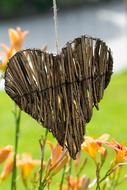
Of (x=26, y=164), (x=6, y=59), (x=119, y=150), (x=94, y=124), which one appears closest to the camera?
(x=119, y=150)

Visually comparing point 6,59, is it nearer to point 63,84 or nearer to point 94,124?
point 63,84

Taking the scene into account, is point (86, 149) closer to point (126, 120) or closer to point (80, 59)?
point (80, 59)

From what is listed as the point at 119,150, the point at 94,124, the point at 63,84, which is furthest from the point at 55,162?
the point at 94,124

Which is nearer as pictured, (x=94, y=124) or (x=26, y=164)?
(x=26, y=164)

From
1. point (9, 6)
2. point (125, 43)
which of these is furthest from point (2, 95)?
point (9, 6)

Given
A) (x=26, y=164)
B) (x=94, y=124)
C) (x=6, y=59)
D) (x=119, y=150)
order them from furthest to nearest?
(x=94, y=124), (x=26, y=164), (x=6, y=59), (x=119, y=150)

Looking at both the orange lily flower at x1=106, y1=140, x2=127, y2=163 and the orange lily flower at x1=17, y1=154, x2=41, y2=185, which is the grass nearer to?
the orange lily flower at x1=17, y1=154, x2=41, y2=185

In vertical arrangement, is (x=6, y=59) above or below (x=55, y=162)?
above
